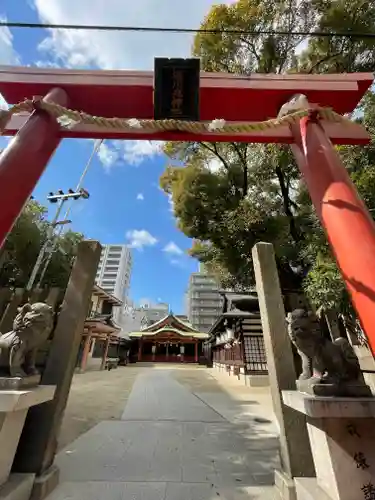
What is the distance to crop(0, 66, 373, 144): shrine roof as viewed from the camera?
9.53 feet

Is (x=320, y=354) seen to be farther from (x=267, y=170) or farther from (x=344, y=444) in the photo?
(x=267, y=170)

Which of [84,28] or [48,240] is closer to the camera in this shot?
[84,28]

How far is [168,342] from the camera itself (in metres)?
28.8

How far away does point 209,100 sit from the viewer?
9.98 ft

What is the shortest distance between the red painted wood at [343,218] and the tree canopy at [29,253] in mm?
10777

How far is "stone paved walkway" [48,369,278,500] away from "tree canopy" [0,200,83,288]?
845cm

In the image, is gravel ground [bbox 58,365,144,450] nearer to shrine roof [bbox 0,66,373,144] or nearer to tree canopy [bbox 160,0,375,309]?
shrine roof [bbox 0,66,373,144]

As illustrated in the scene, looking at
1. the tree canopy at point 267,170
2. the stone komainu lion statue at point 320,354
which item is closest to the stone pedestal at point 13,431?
the stone komainu lion statue at point 320,354

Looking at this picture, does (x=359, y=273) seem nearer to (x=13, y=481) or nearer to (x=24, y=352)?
(x=24, y=352)

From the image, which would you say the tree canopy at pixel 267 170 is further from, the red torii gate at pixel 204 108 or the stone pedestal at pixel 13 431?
the stone pedestal at pixel 13 431

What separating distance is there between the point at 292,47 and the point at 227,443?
11379mm

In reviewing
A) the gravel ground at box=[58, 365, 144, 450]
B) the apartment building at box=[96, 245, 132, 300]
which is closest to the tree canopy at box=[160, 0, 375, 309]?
the gravel ground at box=[58, 365, 144, 450]

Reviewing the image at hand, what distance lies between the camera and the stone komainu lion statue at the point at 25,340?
7.55ft

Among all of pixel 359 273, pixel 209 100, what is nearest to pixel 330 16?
pixel 209 100
